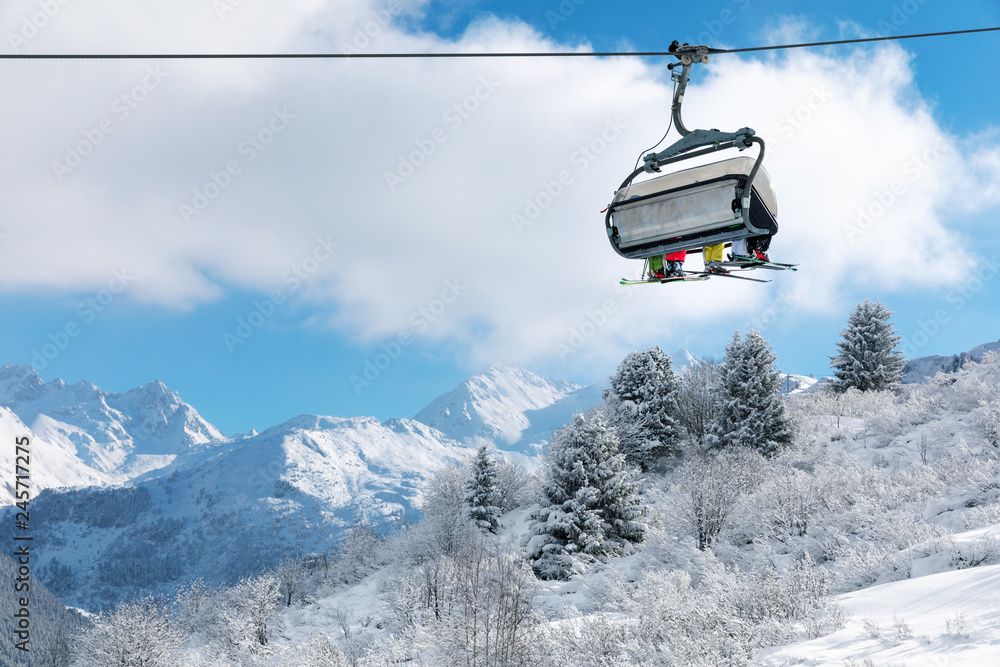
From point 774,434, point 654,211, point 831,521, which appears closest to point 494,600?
point 831,521

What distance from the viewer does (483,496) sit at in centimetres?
3991

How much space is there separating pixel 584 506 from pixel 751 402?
15288 mm

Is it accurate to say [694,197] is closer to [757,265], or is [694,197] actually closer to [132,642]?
[757,265]

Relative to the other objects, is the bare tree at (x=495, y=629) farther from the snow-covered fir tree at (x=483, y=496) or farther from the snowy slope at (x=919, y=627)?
the snow-covered fir tree at (x=483, y=496)

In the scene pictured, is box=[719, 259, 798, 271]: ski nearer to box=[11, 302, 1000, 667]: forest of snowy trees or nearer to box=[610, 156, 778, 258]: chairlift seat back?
box=[610, 156, 778, 258]: chairlift seat back

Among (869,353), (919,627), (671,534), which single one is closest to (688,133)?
(919,627)

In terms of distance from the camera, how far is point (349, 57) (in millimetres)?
5652

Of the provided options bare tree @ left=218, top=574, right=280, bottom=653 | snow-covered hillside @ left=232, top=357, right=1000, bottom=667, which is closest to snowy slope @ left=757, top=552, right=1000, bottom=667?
snow-covered hillside @ left=232, top=357, right=1000, bottom=667

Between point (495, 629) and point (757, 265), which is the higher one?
point (757, 265)

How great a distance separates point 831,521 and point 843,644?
37.1 feet

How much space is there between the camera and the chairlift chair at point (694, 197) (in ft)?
18.1

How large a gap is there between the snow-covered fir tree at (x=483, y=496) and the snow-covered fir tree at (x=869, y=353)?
29767 millimetres

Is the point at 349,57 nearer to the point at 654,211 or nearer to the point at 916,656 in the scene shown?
the point at 654,211

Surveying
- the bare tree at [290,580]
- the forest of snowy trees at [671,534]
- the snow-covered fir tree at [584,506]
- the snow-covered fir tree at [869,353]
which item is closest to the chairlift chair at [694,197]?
the forest of snowy trees at [671,534]
